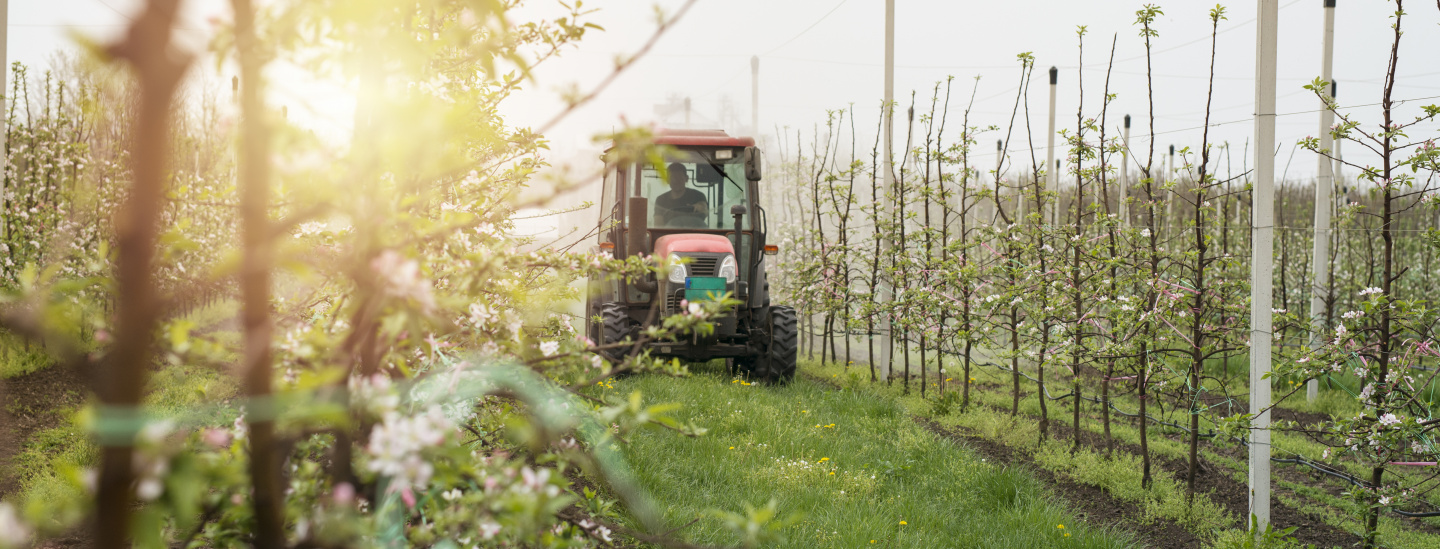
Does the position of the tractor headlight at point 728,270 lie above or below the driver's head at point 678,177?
below

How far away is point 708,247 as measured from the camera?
269 inches

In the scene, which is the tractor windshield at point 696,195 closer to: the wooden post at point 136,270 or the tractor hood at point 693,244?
the tractor hood at point 693,244

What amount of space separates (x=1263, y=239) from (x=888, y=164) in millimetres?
4739

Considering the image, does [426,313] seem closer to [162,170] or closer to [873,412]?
[162,170]

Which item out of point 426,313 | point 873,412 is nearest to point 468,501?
point 426,313

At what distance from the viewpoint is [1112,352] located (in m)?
4.46

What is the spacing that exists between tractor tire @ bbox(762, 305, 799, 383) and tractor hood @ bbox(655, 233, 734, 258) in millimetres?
908

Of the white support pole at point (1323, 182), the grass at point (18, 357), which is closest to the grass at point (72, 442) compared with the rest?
the grass at point (18, 357)

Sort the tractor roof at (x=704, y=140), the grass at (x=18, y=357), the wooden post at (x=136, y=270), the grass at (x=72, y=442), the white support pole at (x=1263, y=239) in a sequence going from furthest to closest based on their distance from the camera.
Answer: the tractor roof at (x=704, y=140) < the grass at (x=18, y=357) < the white support pole at (x=1263, y=239) < the grass at (x=72, y=442) < the wooden post at (x=136, y=270)

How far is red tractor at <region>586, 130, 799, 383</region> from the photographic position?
6762 millimetres

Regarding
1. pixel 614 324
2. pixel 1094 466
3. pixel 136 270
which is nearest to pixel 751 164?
pixel 614 324

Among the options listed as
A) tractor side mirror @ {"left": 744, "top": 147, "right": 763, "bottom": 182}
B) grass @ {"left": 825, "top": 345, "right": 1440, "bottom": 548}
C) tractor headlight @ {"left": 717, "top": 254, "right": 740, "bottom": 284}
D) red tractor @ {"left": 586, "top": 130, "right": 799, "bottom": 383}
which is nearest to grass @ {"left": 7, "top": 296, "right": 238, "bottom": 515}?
red tractor @ {"left": 586, "top": 130, "right": 799, "bottom": 383}

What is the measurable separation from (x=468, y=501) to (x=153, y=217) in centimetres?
53

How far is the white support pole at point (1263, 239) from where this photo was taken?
11.6 feet
